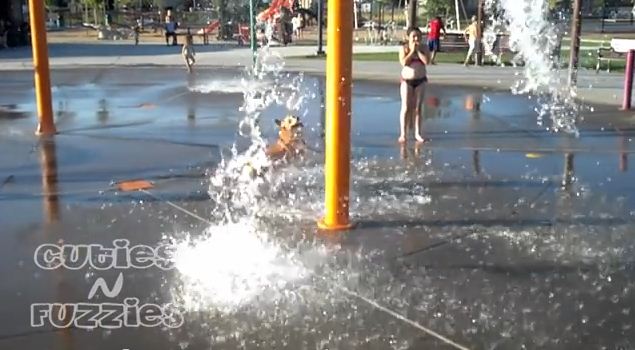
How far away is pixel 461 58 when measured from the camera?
27547 millimetres

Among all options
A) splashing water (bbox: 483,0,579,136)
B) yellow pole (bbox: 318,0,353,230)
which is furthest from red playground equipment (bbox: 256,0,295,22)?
yellow pole (bbox: 318,0,353,230)

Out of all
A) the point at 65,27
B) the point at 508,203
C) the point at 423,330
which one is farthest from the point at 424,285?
the point at 65,27

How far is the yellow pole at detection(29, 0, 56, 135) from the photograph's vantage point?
11.5 meters

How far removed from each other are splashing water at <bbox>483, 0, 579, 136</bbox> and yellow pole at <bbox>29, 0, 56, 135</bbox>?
8.15 m

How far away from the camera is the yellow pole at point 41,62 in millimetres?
11531

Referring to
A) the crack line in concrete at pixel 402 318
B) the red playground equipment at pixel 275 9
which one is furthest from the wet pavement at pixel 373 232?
the red playground equipment at pixel 275 9

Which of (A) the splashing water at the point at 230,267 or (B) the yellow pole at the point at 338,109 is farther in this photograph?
(B) the yellow pole at the point at 338,109

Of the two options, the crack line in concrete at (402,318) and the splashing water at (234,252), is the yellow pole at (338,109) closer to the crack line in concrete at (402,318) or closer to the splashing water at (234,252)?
the splashing water at (234,252)

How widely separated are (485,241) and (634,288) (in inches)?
54.9

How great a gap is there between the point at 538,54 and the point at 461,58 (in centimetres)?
272

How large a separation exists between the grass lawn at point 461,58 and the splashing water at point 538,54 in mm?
610

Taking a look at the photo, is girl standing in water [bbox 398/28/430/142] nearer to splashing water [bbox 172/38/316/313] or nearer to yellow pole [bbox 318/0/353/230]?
splashing water [bbox 172/38/316/313]

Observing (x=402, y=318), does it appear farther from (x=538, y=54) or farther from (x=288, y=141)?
(x=538, y=54)

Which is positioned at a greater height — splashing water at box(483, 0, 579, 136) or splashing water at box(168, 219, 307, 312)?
splashing water at box(483, 0, 579, 136)
